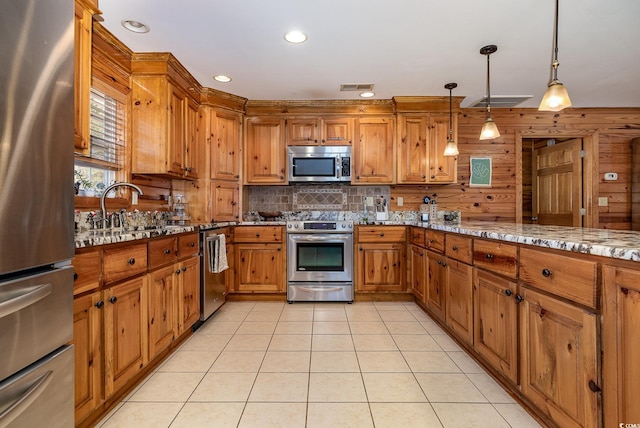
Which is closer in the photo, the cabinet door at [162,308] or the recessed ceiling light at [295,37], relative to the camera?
the cabinet door at [162,308]

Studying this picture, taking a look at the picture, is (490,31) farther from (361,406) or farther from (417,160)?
(361,406)

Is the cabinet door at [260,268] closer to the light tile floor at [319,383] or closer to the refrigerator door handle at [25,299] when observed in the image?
the light tile floor at [319,383]

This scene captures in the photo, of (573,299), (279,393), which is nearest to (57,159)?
(279,393)

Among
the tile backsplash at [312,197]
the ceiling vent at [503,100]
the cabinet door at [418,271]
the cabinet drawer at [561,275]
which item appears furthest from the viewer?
the tile backsplash at [312,197]

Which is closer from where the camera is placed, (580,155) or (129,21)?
(129,21)

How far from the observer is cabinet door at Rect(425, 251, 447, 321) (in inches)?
96.0

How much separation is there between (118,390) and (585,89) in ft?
16.0

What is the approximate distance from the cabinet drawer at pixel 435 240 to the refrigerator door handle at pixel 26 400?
2436 millimetres

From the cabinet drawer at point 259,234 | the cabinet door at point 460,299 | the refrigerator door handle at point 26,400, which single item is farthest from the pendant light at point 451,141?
the refrigerator door handle at point 26,400

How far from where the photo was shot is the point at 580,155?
387 cm

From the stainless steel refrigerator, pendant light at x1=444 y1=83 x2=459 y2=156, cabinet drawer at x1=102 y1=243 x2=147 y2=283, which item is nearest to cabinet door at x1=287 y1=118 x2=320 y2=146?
pendant light at x1=444 y1=83 x2=459 y2=156

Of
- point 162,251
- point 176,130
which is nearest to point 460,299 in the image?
point 162,251

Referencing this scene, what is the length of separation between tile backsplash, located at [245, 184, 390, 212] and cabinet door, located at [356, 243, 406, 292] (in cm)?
75

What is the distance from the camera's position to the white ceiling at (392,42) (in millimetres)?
1920
